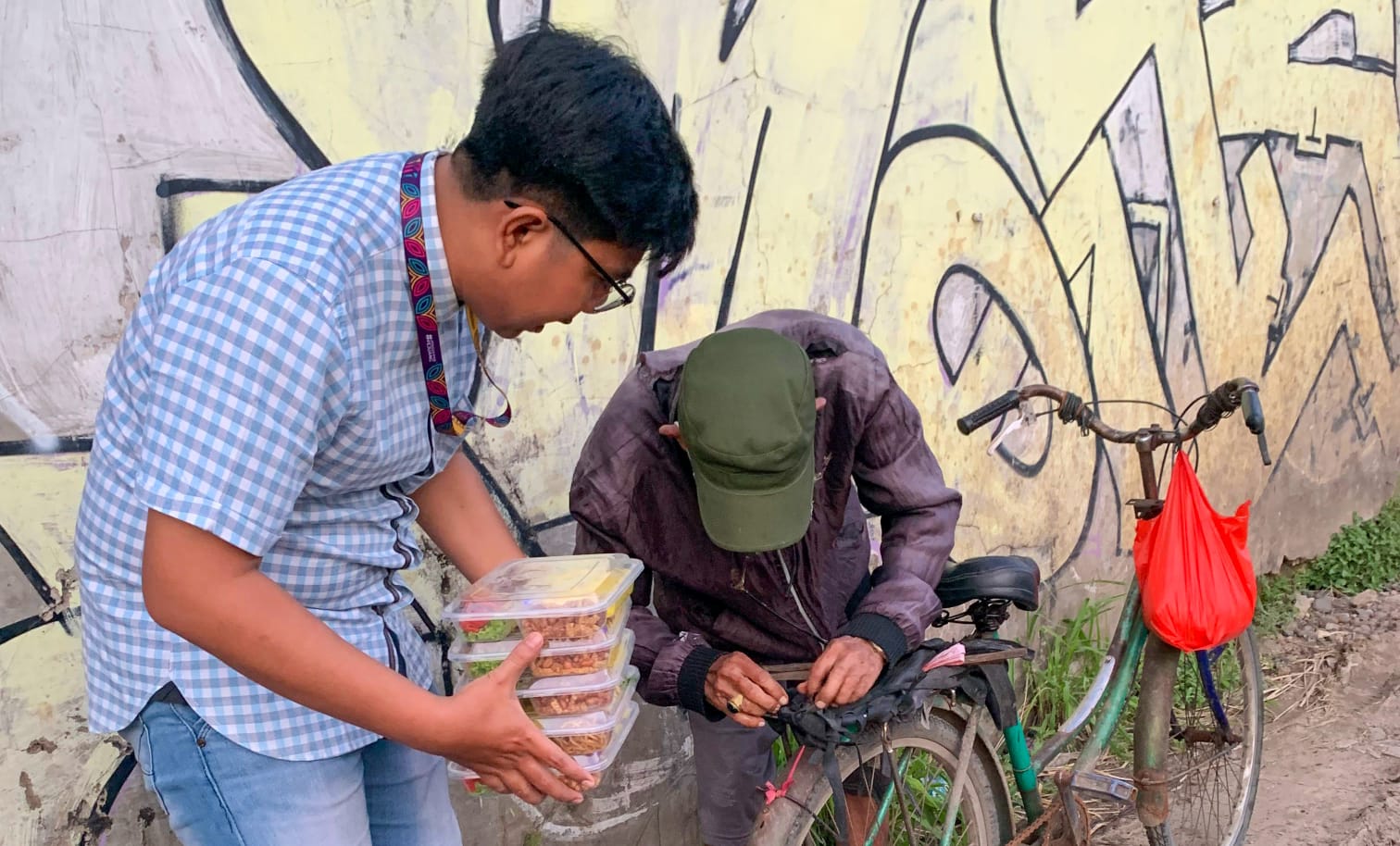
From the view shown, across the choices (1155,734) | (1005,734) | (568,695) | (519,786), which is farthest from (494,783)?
(1155,734)

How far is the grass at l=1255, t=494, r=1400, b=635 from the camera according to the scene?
15.2ft

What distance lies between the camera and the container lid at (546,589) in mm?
1359

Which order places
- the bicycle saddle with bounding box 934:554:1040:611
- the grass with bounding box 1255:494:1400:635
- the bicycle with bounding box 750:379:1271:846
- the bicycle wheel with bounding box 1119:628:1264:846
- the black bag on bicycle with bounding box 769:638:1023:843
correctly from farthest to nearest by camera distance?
the grass with bounding box 1255:494:1400:635 → the bicycle wheel with bounding box 1119:628:1264:846 → the bicycle saddle with bounding box 934:554:1040:611 → the bicycle with bounding box 750:379:1271:846 → the black bag on bicycle with bounding box 769:638:1023:843

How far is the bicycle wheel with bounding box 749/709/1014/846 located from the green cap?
488mm

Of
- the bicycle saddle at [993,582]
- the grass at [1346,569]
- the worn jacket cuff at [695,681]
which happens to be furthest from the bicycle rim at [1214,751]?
the grass at [1346,569]

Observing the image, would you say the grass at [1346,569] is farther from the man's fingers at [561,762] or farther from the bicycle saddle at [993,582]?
the man's fingers at [561,762]

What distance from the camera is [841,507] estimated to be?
204cm

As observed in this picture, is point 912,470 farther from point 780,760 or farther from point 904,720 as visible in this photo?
point 780,760

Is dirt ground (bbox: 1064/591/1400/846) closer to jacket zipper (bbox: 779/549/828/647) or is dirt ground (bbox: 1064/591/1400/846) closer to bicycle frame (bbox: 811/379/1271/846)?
bicycle frame (bbox: 811/379/1271/846)

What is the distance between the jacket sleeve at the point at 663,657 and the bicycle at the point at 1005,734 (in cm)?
14

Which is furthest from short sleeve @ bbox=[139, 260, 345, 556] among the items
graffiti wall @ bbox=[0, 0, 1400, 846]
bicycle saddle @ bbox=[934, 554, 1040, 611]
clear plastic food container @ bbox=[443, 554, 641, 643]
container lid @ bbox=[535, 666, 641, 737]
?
bicycle saddle @ bbox=[934, 554, 1040, 611]

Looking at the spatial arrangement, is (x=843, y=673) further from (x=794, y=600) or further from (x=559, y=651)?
(x=559, y=651)

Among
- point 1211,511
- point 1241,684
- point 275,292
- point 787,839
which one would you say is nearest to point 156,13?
point 275,292

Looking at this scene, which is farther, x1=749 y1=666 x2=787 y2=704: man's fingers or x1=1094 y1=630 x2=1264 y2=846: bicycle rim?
x1=1094 y1=630 x2=1264 y2=846: bicycle rim
